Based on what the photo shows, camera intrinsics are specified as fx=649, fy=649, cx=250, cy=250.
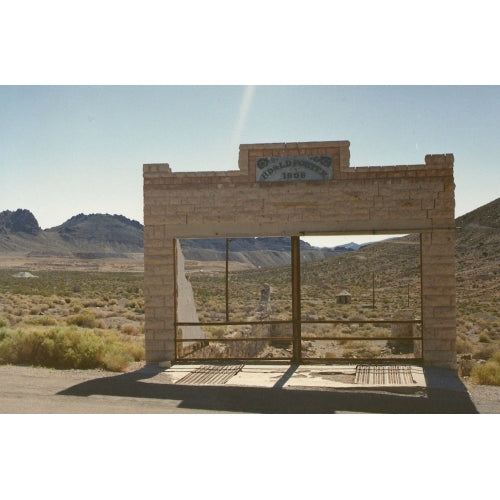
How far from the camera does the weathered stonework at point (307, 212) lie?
43.4 ft

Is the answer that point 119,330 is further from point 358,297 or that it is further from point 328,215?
point 358,297

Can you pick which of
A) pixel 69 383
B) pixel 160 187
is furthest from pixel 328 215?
pixel 69 383

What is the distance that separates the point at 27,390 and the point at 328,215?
6777mm

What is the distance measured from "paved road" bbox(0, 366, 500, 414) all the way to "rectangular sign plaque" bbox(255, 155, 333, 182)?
15.3 ft

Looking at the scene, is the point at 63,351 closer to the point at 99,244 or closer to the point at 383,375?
the point at 383,375

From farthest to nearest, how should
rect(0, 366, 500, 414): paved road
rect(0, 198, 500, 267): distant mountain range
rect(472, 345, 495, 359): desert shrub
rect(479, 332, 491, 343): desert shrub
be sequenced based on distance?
rect(0, 198, 500, 267): distant mountain range, rect(479, 332, 491, 343): desert shrub, rect(472, 345, 495, 359): desert shrub, rect(0, 366, 500, 414): paved road

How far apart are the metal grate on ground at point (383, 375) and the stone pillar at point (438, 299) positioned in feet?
2.40

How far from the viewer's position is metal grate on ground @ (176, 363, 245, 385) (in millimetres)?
11859

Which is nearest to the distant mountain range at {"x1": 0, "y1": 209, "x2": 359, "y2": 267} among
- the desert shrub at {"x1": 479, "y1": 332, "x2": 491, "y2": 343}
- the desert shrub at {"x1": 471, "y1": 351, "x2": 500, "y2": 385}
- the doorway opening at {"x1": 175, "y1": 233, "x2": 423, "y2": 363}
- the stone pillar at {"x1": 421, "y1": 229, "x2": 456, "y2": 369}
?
the doorway opening at {"x1": 175, "y1": 233, "x2": 423, "y2": 363}

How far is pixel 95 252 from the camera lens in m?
168

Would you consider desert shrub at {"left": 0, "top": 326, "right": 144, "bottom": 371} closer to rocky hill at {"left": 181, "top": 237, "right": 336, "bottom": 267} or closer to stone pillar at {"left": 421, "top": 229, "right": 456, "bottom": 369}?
stone pillar at {"left": 421, "top": 229, "right": 456, "bottom": 369}

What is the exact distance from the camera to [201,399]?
10.4m

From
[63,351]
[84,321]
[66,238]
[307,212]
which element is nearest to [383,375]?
[307,212]

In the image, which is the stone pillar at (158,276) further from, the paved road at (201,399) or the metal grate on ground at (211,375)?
the paved road at (201,399)
